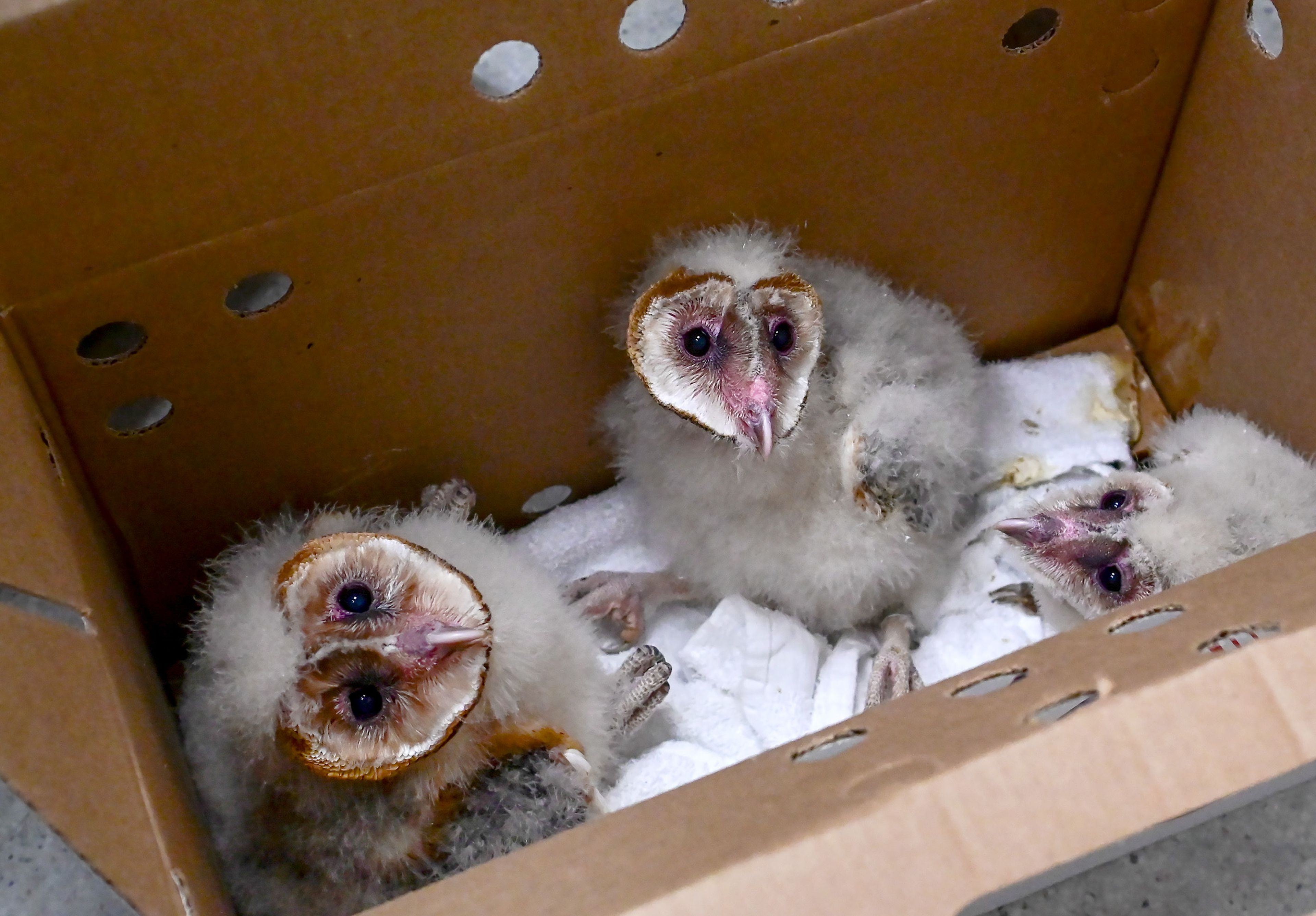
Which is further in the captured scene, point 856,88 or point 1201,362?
point 1201,362

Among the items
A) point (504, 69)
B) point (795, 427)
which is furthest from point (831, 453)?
point (504, 69)

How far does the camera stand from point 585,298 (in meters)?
1.35

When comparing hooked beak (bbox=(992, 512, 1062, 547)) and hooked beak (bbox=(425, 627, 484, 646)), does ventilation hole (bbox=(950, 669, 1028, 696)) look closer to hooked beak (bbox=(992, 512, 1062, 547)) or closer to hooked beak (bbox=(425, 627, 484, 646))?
hooked beak (bbox=(425, 627, 484, 646))

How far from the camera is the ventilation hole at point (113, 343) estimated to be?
3.72 feet

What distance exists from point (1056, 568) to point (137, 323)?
39.1 inches

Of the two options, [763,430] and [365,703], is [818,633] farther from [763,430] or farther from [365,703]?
[365,703]

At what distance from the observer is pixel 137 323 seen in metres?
1.12

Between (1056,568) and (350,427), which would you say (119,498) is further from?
(1056,568)

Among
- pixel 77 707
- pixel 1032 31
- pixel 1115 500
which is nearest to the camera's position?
pixel 77 707

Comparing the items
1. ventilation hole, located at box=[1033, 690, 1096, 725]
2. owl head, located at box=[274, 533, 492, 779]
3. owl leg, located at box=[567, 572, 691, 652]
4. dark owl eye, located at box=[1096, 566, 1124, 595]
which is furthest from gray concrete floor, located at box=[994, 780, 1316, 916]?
owl leg, located at box=[567, 572, 691, 652]

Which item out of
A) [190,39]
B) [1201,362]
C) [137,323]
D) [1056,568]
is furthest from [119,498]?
[1201,362]

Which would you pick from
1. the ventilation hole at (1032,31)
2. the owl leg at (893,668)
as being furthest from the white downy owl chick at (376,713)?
the ventilation hole at (1032,31)

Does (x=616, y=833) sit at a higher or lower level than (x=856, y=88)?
lower

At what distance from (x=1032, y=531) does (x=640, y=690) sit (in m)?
0.48
